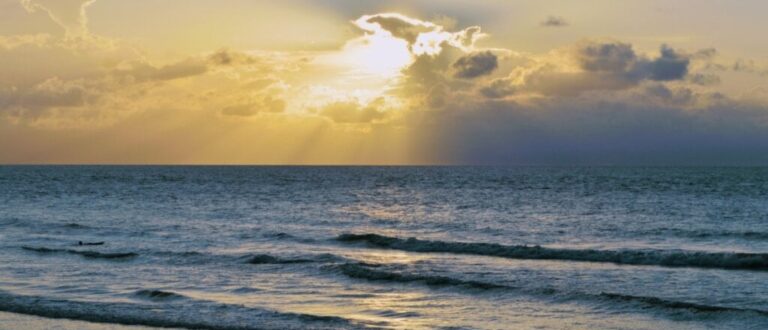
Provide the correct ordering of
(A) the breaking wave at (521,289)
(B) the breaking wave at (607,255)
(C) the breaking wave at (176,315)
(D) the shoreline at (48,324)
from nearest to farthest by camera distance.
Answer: (D) the shoreline at (48,324)
(C) the breaking wave at (176,315)
(A) the breaking wave at (521,289)
(B) the breaking wave at (607,255)

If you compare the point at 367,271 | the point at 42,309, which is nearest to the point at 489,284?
the point at 367,271

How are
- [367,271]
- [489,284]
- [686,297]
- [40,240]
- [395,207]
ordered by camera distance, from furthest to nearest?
[395,207]
[40,240]
[367,271]
[489,284]
[686,297]

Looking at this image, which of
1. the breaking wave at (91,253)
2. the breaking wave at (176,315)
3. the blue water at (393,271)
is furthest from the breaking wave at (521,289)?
the breaking wave at (91,253)

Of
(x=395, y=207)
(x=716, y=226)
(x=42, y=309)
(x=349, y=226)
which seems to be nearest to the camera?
(x=42, y=309)

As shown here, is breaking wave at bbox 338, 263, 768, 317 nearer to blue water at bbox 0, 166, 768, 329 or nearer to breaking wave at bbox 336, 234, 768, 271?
blue water at bbox 0, 166, 768, 329

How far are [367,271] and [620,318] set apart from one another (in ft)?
32.0

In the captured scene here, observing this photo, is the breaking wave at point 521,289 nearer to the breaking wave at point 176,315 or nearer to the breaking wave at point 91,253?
the breaking wave at point 176,315

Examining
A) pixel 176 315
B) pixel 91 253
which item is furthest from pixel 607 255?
pixel 91 253

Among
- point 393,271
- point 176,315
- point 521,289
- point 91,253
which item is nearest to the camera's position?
point 176,315

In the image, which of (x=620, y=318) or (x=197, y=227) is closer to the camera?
(x=620, y=318)

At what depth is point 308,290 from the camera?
2294 cm

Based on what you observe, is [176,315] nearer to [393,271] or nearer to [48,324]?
[48,324]

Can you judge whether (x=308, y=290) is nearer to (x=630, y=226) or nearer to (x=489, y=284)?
(x=489, y=284)

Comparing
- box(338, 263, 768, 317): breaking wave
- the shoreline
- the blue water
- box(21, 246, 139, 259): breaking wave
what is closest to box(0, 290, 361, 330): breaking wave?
the blue water
